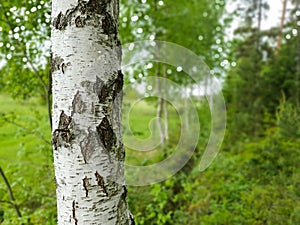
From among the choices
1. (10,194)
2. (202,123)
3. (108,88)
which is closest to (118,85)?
(108,88)

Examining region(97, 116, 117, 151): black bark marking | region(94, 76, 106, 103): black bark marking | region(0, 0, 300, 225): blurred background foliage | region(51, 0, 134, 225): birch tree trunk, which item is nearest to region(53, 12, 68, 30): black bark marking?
region(51, 0, 134, 225): birch tree trunk

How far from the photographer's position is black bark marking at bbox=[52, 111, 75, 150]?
2.55 feet

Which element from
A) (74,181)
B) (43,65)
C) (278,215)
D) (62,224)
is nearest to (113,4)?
(74,181)

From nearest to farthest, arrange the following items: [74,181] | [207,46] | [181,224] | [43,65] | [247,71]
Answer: [74,181] → [43,65] → [181,224] → [247,71] → [207,46]

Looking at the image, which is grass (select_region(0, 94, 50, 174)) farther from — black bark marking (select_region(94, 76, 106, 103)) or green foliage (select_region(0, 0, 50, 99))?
black bark marking (select_region(94, 76, 106, 103))

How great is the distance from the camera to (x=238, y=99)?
6.70 m

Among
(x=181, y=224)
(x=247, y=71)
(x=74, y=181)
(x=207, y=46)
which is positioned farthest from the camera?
(x=207, y=46)

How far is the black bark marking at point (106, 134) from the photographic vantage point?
79cm

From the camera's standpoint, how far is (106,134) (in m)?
0.80

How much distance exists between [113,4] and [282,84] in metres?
5.91

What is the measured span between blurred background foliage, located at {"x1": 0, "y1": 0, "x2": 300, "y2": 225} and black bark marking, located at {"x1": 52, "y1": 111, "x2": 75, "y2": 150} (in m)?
0.66

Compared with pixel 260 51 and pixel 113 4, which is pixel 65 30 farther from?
pixel 260 51

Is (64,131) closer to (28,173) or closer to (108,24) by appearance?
(108,24)

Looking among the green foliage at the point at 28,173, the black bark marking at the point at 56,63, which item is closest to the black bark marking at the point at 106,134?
the black bark marking at the point at 56,63
